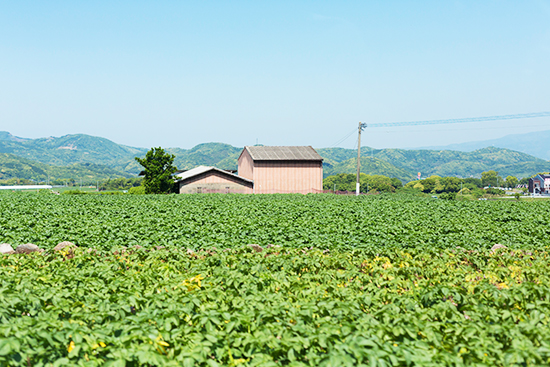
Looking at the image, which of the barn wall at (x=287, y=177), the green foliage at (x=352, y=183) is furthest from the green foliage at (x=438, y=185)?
the barn wall at (x=287, y=177)

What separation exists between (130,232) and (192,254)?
4510mm

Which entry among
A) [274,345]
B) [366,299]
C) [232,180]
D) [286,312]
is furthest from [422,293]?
[232,180]

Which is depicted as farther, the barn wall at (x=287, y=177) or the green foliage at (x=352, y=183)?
the green foliage at (x=352, y=183)

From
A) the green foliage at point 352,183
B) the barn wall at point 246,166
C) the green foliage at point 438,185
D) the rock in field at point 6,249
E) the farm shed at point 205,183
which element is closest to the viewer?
the rock in field at point 6,249

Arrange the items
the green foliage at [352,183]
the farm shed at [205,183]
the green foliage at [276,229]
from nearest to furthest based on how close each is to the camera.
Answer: the green foliage at [276,229] → the farm shed at [205,183] → the green foliage at [352,183]

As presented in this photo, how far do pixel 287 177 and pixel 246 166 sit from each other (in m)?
7.90

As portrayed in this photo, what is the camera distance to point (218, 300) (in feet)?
17.4

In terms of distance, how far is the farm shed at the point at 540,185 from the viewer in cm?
16700

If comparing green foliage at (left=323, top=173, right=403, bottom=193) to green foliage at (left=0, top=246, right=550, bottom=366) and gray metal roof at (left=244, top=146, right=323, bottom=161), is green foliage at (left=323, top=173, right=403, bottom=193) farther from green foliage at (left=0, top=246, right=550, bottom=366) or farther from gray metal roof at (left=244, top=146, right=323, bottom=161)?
green foliage at (left=0, top=246, right=550, bottom=366)

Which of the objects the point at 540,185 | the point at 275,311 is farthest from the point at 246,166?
the point at 540,185

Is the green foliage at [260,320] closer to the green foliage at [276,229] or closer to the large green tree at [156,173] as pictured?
the green foliage at [276,229]

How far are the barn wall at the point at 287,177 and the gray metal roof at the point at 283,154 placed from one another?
56 cm

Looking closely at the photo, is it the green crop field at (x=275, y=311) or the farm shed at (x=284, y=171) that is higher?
the farm shed at (x=284, y=171)

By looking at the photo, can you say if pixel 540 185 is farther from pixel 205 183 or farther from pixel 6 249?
pixel 6 249
